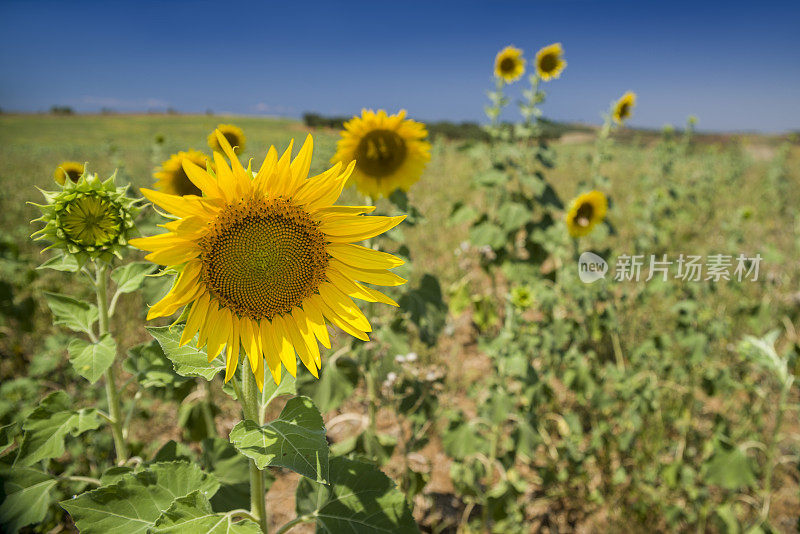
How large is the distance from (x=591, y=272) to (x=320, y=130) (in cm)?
249

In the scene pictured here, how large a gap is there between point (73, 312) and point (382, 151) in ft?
4.82

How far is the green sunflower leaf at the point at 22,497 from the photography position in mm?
1356

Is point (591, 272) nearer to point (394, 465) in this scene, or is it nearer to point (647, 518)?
point (647, 518)

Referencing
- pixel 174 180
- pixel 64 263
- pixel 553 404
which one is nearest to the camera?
pixel 64 263

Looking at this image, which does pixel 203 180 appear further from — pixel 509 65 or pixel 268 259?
pixel 509 65

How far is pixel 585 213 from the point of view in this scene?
3.28m

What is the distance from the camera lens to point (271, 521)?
276 cm

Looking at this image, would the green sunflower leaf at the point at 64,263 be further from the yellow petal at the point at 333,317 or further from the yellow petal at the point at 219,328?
the yellow petal at the point at 333,317

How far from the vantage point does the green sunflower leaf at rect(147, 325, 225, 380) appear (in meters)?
1.01

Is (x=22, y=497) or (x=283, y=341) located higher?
(x=283, y=341)

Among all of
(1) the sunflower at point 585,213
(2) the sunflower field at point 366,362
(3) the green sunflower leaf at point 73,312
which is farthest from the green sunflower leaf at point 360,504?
(1) the sunflower at point 585,213

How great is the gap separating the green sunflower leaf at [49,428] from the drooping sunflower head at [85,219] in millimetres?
621

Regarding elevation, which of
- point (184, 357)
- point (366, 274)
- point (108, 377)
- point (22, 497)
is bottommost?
point (22, 497)

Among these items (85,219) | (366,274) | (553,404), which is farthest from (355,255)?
(553,404)
